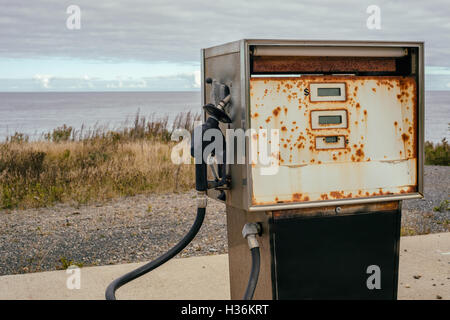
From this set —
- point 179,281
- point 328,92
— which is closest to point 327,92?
point 328,92

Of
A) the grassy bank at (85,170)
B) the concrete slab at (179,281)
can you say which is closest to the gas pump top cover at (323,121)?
the concrete slab at (179,281)

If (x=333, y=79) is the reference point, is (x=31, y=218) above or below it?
below

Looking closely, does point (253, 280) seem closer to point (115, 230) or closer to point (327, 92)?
point (327, 92)

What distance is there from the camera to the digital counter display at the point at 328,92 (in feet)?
9.37

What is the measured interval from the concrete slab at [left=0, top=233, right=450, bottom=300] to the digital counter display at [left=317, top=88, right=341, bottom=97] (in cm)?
166

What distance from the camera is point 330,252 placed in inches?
116

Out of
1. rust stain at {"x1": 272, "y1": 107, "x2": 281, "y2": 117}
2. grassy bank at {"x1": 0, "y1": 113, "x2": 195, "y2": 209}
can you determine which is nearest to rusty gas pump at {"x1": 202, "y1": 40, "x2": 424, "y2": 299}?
rust stain at {"x1": 272, "y1": 107, "x2": 281, "y2": 117}

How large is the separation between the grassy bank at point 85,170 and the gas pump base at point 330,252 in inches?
196

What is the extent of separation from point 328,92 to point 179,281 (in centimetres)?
192

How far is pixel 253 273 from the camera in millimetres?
2758

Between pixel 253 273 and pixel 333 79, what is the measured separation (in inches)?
40.1

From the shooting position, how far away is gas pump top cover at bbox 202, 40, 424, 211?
2.76 meters
